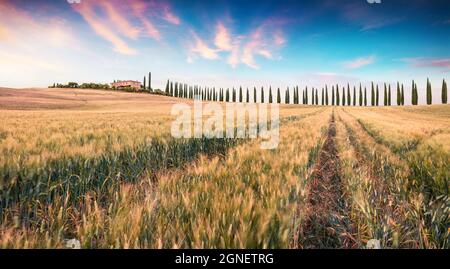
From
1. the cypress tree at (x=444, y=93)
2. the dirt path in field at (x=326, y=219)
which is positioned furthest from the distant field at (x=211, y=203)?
the cypress tree at (x=444, y=93)

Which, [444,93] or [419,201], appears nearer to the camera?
[419,201]

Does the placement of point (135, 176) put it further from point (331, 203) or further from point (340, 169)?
point (340, 169)

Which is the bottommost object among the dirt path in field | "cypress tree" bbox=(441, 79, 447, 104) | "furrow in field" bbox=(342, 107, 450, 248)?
the dirt path in field

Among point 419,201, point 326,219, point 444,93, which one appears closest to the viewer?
point 419,201

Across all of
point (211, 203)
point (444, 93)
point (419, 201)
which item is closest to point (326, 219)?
point (419, 201)

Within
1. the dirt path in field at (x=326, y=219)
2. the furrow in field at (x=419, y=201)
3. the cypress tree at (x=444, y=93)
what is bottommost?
the dirt path in field at (x=326, y=219)

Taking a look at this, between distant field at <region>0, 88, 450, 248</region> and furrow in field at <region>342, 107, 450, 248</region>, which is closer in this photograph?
distant field at <region>0, 88, 450, 248</region>

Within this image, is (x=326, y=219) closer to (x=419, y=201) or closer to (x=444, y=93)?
(x=419, y=201)

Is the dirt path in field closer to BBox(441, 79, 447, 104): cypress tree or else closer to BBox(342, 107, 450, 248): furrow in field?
BBox(342, 107, 450, 248): furrow in field

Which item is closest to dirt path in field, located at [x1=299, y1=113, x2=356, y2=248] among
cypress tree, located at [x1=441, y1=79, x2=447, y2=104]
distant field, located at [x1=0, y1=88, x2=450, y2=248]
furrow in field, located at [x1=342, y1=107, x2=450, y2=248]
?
distant field, located at [x1=0, y1=88, x2=450, y2=248]

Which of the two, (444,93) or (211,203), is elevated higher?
(444,93)

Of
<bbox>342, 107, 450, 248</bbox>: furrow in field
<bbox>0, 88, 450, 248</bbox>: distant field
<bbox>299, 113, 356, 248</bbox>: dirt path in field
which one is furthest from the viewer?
<bbox>299, 113, 356, 248</bbox>: dirt path in field

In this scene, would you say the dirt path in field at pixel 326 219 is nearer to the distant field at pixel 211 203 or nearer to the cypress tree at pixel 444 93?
the distant field at pixel 211 203
